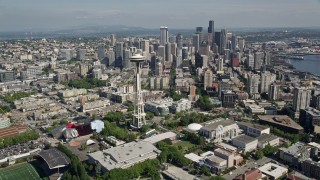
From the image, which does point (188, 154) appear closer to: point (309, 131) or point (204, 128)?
point (204, 128)

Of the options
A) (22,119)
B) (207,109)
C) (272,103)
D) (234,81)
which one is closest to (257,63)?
(234,81)

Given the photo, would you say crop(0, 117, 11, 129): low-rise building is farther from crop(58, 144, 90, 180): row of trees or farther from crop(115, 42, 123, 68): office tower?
crop(115, 42, 123, 68): office tower

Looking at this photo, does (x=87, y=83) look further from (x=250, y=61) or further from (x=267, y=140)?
(x=267, y=140)

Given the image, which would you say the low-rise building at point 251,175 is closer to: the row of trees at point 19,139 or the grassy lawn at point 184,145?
the grassy lawn at point 184,145

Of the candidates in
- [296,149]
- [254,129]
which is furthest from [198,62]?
[296,149]

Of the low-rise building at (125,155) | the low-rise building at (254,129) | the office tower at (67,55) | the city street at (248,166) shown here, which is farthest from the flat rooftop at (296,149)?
the office tower at (67,55)
